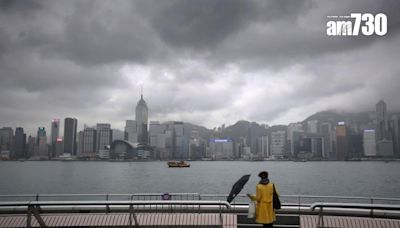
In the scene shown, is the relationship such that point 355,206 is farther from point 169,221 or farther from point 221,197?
point 221,197

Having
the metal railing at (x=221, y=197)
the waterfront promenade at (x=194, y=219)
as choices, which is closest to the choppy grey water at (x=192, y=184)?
the metal railing at (x=221, y=197)

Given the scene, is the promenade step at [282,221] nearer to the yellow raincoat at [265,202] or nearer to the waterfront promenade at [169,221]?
the waterfront promenade at [169,221]

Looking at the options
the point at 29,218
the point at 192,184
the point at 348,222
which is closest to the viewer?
the point at 29,218

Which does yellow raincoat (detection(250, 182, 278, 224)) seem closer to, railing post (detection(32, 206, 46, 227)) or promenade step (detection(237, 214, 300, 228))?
promenade step (detection(237, 214, 300, 228))

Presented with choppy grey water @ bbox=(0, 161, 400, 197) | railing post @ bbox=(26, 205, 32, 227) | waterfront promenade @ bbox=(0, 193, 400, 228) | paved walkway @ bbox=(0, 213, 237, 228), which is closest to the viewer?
Answer: railing post @ bbox=(26, 205, 32, 227)

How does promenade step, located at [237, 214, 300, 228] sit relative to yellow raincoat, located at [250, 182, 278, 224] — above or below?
below

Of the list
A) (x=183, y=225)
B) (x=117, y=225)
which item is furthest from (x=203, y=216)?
(x=117, y=225)

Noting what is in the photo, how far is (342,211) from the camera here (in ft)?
25.7

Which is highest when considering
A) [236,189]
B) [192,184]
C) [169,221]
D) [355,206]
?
[236,189]

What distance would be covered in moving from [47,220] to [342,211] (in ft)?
21.9

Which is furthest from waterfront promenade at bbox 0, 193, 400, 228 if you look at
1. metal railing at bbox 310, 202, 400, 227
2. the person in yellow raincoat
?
the person in yellow raincoat

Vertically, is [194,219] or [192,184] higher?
[194,219]

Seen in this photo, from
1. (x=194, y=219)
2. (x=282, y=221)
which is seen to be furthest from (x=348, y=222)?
(x=194, y=219)

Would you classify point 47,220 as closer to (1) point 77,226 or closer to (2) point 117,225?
(1) point 77,226
